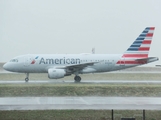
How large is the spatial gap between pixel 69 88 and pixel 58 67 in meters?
10.1

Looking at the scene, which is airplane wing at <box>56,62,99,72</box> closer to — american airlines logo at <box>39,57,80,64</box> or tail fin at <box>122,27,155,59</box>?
american airlines logo at <box>39,57,80,64</box>

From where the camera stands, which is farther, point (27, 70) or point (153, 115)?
point (27, 70)

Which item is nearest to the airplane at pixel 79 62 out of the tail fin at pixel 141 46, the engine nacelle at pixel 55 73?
the tail fin at pixel 141 46

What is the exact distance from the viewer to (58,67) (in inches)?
1228

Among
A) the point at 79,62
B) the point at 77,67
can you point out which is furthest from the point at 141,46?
the point at 77,67

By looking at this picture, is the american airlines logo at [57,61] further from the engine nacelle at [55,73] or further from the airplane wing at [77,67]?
the engine nacelle at [55,73]

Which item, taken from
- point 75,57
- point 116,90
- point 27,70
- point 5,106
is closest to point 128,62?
point 75,57

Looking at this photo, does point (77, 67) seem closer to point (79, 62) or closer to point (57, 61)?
point (79, 62)

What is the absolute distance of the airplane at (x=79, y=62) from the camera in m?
31.3

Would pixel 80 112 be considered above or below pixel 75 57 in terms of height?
below

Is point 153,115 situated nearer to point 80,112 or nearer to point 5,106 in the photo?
point 80,112

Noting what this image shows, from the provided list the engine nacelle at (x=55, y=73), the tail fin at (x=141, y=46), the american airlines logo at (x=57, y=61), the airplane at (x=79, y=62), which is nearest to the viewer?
the engine nacelle at (x=55, y=73)

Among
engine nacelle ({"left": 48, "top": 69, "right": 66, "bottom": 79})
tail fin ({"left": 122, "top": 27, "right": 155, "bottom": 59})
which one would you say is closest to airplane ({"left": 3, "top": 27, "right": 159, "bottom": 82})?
tail fin ({"left": 122, "top": 27, "right": 155, "bottom": 59})

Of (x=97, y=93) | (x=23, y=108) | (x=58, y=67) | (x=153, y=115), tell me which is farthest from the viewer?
(x=58, y=67)
